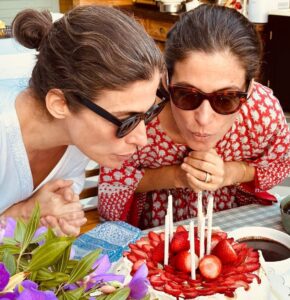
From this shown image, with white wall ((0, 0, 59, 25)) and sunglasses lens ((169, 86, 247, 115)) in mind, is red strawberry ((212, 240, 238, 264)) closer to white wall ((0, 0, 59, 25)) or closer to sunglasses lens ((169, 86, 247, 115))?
sunglasses lens ((169, 86, 247, 115))

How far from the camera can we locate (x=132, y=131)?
3.18 feet

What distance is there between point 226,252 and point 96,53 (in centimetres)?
44

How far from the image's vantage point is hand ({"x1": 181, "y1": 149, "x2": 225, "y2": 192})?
123 cm

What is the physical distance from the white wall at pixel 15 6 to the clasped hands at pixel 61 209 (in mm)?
5156

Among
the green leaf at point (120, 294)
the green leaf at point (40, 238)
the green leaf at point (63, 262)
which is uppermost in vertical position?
the green leaf at point (40, 238)

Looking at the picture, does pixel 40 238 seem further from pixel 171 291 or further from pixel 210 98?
pixel 210 98

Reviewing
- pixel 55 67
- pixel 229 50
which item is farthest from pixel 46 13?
pixel 229 50

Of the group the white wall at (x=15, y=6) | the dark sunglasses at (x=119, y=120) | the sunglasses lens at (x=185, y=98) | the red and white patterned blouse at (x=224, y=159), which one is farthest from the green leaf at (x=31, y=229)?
the white wall at (x=15, y=6)

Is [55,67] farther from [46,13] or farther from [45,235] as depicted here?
[45,235]

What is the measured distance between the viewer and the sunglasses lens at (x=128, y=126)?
3.07 feet

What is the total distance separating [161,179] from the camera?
4.48ft

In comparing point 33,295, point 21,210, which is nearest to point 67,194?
point 21,210

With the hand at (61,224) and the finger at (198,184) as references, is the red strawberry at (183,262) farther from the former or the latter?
the finger at (198,184)

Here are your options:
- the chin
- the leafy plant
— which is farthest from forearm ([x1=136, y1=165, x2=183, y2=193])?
the leafy plant
